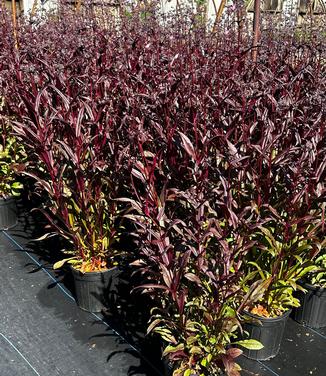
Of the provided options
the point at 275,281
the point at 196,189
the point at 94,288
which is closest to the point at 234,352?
the point at 275,281

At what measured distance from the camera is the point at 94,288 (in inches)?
105

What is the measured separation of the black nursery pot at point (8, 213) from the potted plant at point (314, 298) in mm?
2259

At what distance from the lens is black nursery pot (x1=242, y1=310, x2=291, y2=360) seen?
2264mm

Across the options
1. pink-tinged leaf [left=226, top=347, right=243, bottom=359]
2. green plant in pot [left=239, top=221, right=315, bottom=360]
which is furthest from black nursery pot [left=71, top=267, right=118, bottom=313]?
pink-tinged leaf [left=226, top=347, right=243, bottom=359]

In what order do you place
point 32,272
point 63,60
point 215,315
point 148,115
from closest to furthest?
1. point 215,315
2. point 148,115
3. point 32,272
4. point 63,60

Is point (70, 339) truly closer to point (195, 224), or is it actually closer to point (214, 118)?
point (195, 224)

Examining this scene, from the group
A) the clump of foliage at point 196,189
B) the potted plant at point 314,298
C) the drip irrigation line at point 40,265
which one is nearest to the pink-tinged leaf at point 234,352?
the clump of foliage at point 196,189

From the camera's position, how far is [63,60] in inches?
134

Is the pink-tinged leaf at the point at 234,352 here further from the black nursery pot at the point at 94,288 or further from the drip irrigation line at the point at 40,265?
the drip irrigation line at the point at 40,265

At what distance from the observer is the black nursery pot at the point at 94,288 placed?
2648mm

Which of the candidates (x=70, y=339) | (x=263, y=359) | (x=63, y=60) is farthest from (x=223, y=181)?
(x=63, y=60)

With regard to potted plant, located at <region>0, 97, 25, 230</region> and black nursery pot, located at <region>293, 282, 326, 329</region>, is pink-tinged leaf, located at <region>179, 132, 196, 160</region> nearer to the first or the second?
black nursery pot, located at <region>293, 282, 326, 329</region>

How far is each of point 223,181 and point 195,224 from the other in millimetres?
202

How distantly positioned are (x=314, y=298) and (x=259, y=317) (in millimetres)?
447
